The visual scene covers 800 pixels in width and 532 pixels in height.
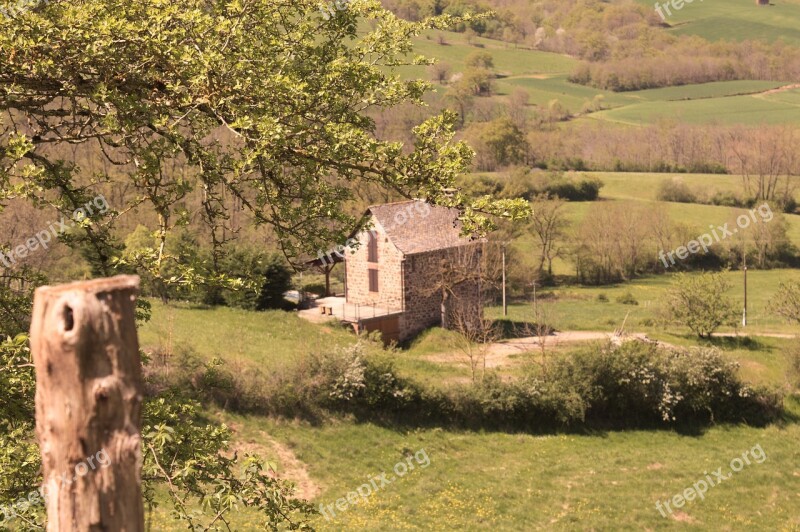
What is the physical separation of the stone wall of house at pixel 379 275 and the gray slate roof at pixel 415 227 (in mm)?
582

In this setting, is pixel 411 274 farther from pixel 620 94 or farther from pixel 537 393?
pixel 620 94

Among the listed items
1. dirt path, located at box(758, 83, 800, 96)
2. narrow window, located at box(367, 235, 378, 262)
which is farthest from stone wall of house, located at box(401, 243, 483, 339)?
dirt path, located at box(758, 83, 800, 96)

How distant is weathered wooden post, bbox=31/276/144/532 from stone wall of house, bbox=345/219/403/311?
4103cm

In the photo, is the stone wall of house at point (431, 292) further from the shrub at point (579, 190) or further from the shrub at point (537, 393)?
the shrub at point (579, 190)

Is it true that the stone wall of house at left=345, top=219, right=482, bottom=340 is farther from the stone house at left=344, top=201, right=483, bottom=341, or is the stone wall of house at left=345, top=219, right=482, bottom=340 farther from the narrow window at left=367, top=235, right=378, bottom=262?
the narrow window at left=367, top=235, right=378, bottom=262

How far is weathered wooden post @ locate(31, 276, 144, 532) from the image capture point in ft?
12.1

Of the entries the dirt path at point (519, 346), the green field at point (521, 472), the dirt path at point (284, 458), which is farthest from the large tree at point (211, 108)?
the dirt path at point (519, 346)

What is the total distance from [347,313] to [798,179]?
2919 inches

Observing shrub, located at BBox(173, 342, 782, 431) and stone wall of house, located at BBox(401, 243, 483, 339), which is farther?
stone wall of house, located at BBox(401, 243, 483, 339)

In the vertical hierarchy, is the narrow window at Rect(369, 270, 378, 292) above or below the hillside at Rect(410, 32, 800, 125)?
below

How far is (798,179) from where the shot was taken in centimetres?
10206

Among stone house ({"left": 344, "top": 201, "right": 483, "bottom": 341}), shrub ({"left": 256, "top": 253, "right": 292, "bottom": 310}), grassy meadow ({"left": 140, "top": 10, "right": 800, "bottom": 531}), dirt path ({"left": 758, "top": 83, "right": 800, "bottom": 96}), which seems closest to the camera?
grassy meadow ({"left": 140, "top": 10, "right": 800, "bottom": 531})

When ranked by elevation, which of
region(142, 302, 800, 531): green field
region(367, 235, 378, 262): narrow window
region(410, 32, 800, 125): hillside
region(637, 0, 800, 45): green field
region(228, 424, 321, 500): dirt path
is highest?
region(637, 0, 800, 45): green field

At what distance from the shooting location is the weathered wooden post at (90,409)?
12.1 ft
